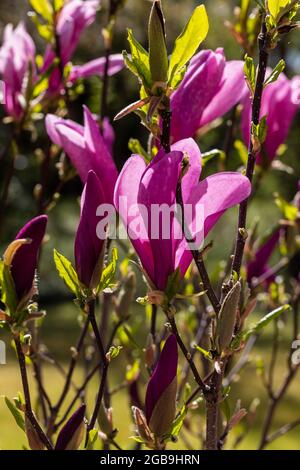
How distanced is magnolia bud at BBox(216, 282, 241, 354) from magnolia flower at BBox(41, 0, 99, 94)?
42cm

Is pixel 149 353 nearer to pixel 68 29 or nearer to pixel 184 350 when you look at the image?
pixel 184 350

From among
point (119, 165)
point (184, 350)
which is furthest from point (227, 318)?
point (119, 165)

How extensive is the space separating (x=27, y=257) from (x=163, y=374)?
110 mm

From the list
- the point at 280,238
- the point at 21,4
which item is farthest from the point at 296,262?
the point at 280,238

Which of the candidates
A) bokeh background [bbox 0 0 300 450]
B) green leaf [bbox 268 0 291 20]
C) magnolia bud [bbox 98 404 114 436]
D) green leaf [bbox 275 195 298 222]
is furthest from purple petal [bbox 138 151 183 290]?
bokeh background [bbox 0 0 300 450]

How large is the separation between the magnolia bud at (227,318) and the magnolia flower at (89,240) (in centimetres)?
8

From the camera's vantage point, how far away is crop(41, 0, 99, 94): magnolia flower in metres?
0.73

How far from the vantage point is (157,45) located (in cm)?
38

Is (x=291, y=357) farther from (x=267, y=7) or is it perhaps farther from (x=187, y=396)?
(x=267, y=7)

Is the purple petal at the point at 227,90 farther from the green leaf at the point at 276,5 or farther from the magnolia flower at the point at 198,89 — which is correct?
the green leaf at the point at 276,5

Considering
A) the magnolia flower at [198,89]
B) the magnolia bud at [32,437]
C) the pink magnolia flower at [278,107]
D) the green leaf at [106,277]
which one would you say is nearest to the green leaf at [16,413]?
the magnolia bud at [32,437]

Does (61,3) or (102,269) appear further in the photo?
Result: (61,3)

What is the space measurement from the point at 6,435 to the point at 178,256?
231 centimetres

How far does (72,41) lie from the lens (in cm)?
73
